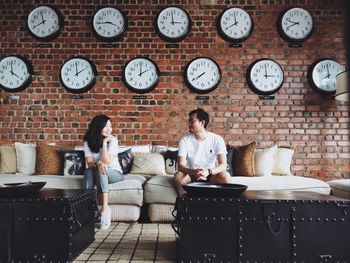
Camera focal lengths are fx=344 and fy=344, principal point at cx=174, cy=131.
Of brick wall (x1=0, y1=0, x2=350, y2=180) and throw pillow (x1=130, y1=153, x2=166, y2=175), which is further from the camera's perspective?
brick wall (x1=0, y1=0, x2=350, y2=180)

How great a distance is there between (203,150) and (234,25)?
7.19ft

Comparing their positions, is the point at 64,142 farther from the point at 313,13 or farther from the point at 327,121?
the point at 313,13

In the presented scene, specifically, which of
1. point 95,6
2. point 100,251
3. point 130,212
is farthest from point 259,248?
point 95,6

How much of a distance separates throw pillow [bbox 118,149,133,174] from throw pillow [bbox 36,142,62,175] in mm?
684

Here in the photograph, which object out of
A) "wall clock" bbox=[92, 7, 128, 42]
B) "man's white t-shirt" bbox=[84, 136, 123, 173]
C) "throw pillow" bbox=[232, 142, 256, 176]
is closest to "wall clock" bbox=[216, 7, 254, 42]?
"wall clock" bbox=[92, 7, 128, 42]

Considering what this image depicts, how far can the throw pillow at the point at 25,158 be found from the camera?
3.96 meters

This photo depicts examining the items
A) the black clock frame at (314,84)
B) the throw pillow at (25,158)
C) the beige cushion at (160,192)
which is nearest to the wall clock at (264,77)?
the black clock frame at (314,84)

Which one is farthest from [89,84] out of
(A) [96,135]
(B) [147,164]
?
(B) [147,164]

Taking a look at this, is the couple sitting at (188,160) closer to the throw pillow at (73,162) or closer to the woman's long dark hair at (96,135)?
the woman's long dark hair at (96,135)

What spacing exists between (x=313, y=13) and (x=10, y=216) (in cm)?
450

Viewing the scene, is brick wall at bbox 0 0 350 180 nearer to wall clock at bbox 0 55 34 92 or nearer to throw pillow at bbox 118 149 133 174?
wall clock at bbox 0 55 34 92

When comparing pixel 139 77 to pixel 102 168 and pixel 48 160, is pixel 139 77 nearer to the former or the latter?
pixel 48 160

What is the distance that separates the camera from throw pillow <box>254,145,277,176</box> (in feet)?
12.8

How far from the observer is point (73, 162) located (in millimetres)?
3871
